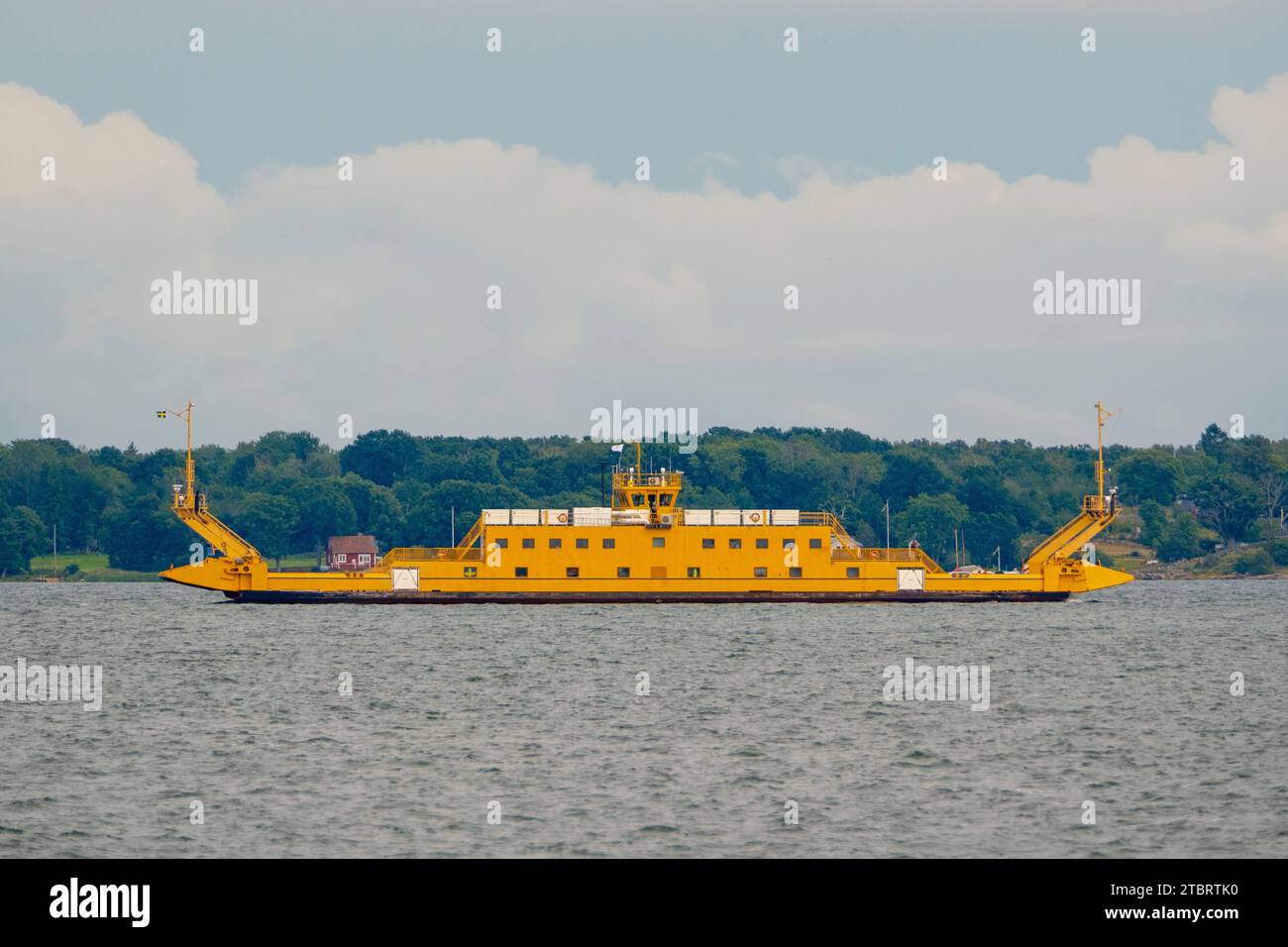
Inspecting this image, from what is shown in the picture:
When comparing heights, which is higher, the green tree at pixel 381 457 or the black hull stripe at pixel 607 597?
the green tree at pixel 381 457

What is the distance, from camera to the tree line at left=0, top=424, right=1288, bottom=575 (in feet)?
529

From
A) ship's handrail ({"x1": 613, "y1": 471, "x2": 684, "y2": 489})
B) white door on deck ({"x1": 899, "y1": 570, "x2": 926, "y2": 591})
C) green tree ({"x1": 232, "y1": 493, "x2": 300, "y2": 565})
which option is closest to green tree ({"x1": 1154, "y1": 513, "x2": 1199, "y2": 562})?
green tree ({"x1": 232, "y1": 493, "x2": 300, "y2": 565})

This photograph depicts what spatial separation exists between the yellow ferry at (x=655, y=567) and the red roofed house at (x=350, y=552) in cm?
7587

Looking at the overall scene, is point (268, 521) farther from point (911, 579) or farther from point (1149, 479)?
point (911, 579)

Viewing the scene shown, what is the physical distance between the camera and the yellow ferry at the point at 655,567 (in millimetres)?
76750

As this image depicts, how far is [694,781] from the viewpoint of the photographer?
31.8m

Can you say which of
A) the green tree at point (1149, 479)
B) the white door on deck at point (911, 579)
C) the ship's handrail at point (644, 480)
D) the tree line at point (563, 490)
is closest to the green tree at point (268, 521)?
the tree line at point (563, 490)

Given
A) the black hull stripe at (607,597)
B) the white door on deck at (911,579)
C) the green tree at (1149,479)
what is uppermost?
the green tree at (1149,479)

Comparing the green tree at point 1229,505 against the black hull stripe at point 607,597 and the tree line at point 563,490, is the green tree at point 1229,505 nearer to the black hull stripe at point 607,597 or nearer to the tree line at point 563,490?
the tree line at point 563,490

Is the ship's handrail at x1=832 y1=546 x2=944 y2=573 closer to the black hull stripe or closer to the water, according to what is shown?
the black hull stripe

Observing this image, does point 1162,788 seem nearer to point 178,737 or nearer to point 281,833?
point 281,833

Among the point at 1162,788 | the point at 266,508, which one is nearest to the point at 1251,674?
the point at 1162,788

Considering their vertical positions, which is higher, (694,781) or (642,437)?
(642,437)
